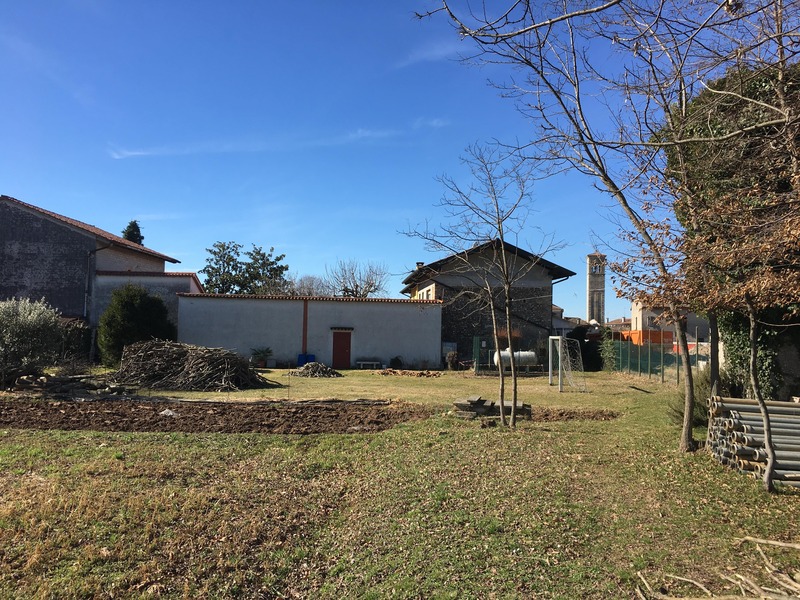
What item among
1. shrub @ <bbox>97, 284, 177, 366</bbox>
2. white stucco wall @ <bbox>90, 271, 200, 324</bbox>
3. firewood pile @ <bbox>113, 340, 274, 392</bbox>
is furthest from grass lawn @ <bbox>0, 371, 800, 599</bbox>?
white stucco wall @ <bbox>90, 271, 200, 324</bbox>

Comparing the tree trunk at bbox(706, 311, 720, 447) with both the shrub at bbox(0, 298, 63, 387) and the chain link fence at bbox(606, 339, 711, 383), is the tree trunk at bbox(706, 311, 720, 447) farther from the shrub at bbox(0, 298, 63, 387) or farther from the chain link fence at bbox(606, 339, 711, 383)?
the shrub at bbox(0, 298, 63, 387)

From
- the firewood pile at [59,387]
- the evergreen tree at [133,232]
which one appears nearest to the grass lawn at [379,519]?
the firewood pile at [59,387]

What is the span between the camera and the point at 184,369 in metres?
20.0

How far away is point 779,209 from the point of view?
6.32 m

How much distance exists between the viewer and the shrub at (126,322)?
27422mm

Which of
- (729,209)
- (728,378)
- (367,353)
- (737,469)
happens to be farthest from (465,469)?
(367,353)

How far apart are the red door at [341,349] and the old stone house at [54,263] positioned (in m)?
12.0

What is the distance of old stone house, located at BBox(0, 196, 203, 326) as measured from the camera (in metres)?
31.9

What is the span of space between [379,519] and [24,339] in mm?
16417

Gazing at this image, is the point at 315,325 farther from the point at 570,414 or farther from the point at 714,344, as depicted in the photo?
the point at 714,344

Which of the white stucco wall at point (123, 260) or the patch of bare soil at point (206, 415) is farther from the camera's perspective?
the white stucco wall at point (123, 260)

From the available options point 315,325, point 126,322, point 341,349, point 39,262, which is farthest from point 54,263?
point 341,349

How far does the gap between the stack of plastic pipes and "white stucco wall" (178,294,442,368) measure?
26.3 m

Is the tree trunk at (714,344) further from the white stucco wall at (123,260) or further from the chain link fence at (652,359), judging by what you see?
the white stucco wall at (123,260)
